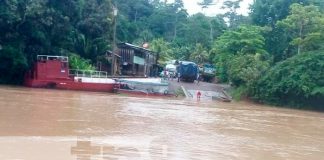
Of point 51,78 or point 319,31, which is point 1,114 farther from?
point 319,31

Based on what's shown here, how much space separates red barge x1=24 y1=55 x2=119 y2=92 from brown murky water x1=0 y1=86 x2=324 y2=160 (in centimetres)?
1183

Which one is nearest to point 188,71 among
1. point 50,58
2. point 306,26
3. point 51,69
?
point 306,26

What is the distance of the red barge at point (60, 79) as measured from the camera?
1196 inches

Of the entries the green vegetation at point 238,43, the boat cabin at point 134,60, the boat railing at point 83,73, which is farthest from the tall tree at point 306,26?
the boat cabin at point 134,60

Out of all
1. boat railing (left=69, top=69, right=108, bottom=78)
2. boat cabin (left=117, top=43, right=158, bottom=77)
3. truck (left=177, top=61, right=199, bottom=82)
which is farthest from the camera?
boat cabin (left=117, top=43, right=158, bottom=77)

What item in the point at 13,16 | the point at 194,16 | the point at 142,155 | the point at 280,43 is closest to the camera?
the point at 142,155

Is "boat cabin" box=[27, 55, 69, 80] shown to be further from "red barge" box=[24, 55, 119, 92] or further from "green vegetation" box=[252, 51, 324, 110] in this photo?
"green vegetation" box=[252, 51, 324, 110]

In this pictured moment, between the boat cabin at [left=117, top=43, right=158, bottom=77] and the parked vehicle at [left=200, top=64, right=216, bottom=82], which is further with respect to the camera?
the parked vehicle at [left=200, top=64, right=216, bottom=82]

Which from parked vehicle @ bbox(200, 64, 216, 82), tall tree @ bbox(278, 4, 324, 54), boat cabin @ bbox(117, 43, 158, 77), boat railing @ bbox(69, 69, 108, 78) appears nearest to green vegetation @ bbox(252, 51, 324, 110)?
tall tree @ bbox(278, 4, 324, 54)

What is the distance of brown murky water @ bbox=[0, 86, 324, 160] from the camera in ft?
30.8

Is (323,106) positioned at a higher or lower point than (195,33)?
lower

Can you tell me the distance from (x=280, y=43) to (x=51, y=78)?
18.4 metres

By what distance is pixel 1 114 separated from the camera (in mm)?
14578

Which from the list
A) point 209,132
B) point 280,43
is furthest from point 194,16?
point 209,132
